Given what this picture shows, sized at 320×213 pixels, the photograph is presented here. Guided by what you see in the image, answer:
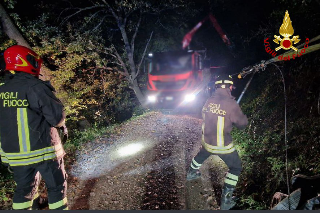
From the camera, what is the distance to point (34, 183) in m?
2.71

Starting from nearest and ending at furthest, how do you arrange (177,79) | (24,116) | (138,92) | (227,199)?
(24,116), (227,199), (177,79), (138,92)

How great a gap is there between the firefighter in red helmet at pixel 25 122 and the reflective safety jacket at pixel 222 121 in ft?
7.56

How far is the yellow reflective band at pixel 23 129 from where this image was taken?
252cm

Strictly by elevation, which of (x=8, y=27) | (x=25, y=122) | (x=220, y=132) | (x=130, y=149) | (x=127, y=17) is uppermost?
(x=127, y=17)

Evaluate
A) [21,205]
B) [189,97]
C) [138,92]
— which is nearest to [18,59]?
[21,205]

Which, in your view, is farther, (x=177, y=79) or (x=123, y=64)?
(x=123, y=64)

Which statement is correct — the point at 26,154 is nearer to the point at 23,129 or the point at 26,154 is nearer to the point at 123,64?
the point at 23,129

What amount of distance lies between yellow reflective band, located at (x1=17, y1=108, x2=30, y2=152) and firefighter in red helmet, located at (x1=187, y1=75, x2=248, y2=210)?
2639 mm

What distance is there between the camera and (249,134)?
5.51 metres

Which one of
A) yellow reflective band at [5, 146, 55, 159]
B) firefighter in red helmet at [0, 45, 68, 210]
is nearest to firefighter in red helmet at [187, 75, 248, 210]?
firefighter in red helmet at [0, 45, 68, 210]

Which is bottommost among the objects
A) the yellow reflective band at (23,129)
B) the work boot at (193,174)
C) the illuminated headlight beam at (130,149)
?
the illuminated headlight beam at (130,149)

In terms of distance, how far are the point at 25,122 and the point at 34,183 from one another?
859 mm

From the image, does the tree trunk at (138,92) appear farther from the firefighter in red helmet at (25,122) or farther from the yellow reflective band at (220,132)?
the firefighter in red helmet at (25,122)

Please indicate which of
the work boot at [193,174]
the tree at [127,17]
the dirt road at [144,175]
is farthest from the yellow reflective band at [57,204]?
the tree at [127,17]
